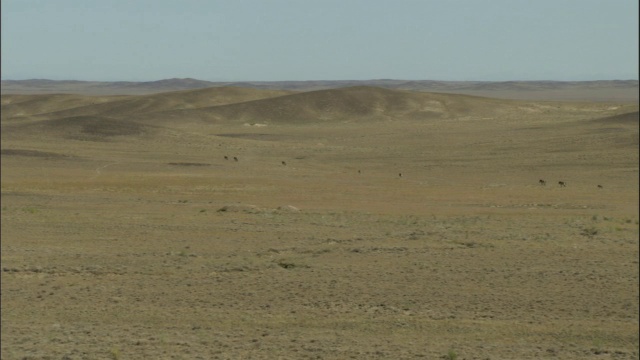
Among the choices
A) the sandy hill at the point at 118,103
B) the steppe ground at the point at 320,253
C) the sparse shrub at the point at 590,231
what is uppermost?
the sandy hill at the point at 118,103

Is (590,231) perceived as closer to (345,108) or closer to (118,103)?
(345,108)

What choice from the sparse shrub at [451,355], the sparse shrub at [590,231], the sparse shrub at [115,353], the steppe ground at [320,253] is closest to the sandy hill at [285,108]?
the steppe ground at [320,253]

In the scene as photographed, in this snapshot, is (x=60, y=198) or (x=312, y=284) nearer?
(x=312, y=284)

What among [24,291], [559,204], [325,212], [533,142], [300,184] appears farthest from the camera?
[533,142]

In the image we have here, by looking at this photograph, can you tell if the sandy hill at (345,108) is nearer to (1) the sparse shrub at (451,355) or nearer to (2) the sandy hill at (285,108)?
(2) the sandy hill at (285,108)

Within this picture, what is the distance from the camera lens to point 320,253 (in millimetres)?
22953

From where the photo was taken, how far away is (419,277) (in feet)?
66.2

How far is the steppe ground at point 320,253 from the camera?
15.4 meters

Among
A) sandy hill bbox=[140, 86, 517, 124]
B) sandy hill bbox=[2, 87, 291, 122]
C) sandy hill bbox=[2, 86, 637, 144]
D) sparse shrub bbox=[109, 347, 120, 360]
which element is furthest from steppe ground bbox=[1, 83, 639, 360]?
sandy hill bbox=[2, 87, 291, 122]

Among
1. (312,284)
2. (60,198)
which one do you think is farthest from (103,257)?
(60,198)

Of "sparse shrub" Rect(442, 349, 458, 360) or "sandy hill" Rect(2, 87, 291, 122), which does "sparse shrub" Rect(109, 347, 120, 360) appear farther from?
"sandy hill" Rect(2, 87, 291, 122)

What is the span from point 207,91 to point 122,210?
258 ft

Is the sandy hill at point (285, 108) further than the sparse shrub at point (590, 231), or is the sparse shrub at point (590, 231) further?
the sandy hill at point (285, 108)

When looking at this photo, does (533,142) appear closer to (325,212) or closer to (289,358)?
(325,212)
